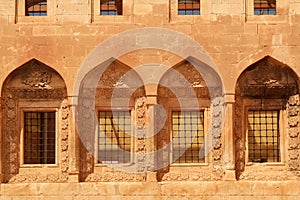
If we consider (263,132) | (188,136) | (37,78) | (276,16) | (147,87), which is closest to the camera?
(147,87)

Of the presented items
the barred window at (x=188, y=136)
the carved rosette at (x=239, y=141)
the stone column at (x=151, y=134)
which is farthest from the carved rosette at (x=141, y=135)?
the carved rosette at (x=239, y=141)

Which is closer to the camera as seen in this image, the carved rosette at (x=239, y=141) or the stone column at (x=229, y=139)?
the stone column at (x=229, y=139)

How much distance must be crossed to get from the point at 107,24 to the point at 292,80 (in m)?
4.96

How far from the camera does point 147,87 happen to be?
1795cm

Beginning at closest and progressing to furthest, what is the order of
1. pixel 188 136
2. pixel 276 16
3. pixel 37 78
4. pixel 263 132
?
pixel 276 16 → pixel 37 78 → pixel 188 136 → pixel 263 132

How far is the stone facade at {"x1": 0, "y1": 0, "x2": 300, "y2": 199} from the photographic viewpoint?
1777 cm

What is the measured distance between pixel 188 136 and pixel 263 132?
1980mm

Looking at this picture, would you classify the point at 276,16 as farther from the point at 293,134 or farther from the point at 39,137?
the point at 39,137

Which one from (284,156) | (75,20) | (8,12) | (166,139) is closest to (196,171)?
(166,139)

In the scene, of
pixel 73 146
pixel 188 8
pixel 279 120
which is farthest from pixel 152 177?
pixel 188 8

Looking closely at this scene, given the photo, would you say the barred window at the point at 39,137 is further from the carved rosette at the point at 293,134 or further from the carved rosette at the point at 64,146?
the carved rosette at the point at 293,134

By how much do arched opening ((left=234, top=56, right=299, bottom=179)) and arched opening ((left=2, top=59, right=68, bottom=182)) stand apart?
14.9 ft

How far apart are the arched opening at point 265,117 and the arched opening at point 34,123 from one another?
454 centimetres

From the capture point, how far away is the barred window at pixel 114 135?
1831 centimetres
